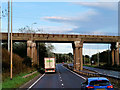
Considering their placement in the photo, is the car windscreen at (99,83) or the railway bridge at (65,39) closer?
the car windscreen at (99,83)

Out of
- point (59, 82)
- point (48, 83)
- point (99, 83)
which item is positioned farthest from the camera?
point (59, 82)

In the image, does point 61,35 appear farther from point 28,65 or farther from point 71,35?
point 28,65

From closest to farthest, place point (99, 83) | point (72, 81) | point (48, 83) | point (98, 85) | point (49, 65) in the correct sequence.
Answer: point (98, 85) < point (99, 83) < point (48, 83) < point (72, 81) < point (49, 65)

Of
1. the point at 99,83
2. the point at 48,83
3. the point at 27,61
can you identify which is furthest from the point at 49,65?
the point at 99,83

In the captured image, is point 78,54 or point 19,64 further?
point 78,54

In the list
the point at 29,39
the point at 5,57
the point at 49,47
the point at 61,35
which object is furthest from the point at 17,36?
the point at 49,47

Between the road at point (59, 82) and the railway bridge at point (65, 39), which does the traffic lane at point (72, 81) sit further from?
the railway bridge at point (65, 39)

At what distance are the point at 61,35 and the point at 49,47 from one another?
38.4m

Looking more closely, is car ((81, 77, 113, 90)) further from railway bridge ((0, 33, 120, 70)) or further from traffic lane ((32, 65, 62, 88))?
railway bridge ((0, 33, 120, 70))

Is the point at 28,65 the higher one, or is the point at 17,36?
the point at 17,36

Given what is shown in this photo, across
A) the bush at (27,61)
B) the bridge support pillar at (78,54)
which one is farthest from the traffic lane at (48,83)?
the bridge support pillar at (78,54)

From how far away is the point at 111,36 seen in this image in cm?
6875

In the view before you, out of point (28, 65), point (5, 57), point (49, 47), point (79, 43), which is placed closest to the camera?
point (5, 57)

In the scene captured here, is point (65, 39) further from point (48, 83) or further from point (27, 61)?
point (48, 83)
